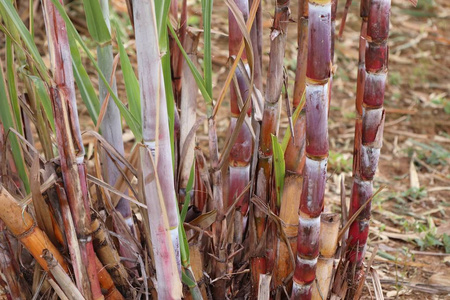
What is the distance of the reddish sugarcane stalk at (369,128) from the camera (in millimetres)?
797

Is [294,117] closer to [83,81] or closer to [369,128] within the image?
[369,128]

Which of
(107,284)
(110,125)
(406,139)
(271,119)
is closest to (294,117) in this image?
(271,119)

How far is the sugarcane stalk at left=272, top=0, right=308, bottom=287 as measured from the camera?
77 centimetres

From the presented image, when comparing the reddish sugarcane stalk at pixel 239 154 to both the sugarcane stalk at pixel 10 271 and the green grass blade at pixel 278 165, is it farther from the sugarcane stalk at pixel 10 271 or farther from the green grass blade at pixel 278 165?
the sugarcane stalk at pixel 10 271

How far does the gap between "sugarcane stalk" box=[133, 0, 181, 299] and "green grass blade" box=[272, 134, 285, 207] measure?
15cm

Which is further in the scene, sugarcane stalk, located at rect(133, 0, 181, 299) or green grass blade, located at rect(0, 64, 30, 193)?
green grass blade, located at rect(0, 64, 30, 193)

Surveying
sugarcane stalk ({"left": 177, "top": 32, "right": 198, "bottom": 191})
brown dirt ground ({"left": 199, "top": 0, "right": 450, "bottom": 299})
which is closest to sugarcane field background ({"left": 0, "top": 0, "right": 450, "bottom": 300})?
sugarcane stalk ({"left": 177, "top": 32, "right": 198, "bottom": 191})

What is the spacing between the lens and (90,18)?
2.42ft

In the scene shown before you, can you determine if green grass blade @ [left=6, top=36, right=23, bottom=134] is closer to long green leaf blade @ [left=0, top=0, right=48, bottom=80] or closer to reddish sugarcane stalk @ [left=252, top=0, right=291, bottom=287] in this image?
long green leaf blade @ [left=0, top=0, right=48, bottom=80]

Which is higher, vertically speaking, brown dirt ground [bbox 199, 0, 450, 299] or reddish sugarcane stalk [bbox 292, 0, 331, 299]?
reddish sugarcane stalk [bbox 292, 0, 331, 299]

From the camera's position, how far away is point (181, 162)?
33.7 inches

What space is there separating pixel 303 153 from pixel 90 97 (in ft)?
1.01

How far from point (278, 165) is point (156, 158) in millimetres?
201

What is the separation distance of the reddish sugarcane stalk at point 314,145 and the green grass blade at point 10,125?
42cm
